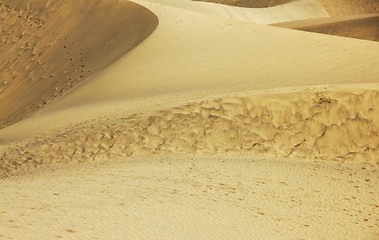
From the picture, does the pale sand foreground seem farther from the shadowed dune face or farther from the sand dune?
the sand dune

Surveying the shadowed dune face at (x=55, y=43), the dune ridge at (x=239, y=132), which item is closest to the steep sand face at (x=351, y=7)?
the shadowed dune face at (x=55, y=43)

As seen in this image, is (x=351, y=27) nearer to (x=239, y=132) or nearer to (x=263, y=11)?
(x=263, y=11)

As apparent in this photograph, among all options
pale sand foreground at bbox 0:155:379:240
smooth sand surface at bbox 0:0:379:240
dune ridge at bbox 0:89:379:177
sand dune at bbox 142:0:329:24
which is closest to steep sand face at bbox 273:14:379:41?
sand dune at bbox 142:0:329:24

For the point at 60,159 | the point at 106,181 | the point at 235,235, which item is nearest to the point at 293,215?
the point at 235,235

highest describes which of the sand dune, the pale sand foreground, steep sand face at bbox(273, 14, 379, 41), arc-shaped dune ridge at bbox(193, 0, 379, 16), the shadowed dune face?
arc-shaped dune ridge at bbox(193, 0, 379, 16)

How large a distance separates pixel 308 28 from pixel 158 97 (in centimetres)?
1891

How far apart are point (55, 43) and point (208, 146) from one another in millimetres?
11741

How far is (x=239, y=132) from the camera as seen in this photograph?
9.52 meters

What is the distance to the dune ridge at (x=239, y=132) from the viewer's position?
29.8 ft

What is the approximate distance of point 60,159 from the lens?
8.74 meters

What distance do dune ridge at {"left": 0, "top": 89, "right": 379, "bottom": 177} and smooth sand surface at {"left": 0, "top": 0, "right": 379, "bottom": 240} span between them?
3cm

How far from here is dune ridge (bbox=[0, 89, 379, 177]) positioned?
9.09 m

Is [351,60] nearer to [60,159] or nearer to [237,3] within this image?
[60,159]

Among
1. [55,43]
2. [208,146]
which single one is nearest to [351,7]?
[55,43]
